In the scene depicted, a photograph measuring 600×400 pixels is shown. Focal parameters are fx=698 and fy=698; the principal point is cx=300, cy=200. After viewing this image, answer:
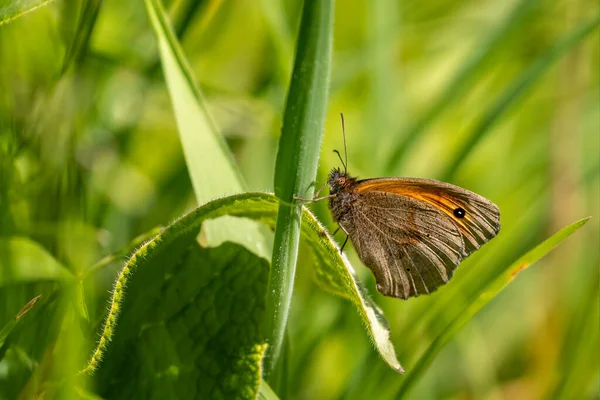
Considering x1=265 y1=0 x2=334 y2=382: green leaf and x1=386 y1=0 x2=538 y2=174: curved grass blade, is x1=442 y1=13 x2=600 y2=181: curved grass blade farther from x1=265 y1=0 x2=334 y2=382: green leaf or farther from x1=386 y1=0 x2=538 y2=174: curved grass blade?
x1=265 y1=0 x2=334 y2=382: green leaf

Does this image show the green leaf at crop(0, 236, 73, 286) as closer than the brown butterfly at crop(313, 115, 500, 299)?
Yes

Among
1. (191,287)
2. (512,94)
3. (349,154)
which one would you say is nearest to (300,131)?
(191,287)

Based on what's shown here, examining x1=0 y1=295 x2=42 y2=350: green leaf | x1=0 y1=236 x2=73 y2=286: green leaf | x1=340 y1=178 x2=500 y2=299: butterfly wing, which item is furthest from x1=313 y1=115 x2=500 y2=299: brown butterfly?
x1=0 y1=295 x2=42 y2=350: green leaf

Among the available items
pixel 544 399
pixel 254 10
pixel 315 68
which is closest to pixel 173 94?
pixel 315 68

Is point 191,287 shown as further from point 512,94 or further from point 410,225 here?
point 512,94

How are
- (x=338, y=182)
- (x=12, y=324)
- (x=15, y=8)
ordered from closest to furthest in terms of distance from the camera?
(x=15, y=8), (x=12, y=324), (x=338, y=182)

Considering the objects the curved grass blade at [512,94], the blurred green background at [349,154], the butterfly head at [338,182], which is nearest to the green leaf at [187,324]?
the blurred green background at [349,154]
